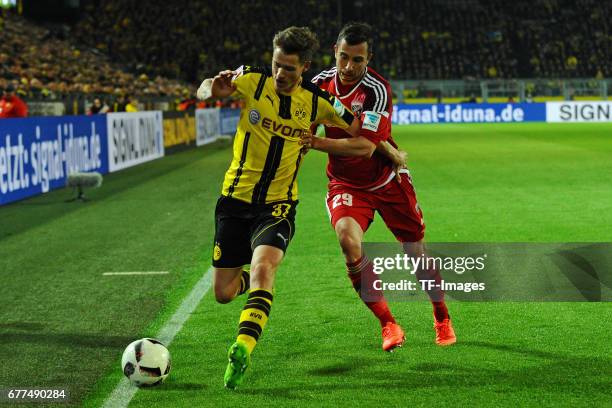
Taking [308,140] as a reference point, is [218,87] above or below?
above

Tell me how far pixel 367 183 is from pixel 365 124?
54 centimetres

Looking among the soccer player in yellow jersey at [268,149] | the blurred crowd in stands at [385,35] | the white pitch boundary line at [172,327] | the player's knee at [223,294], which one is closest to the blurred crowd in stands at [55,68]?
the blurred crowd in stands at [385,35]

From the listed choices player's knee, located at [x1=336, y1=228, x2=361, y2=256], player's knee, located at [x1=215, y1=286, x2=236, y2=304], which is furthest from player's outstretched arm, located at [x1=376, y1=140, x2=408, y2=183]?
player's knee, located at [x1=215, y1=286, x2=236, y2=304]

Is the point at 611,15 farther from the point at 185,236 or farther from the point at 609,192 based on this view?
the point at 185,236

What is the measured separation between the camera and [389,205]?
6.03 m

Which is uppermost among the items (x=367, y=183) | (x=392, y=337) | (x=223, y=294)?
(x=367, y=183)

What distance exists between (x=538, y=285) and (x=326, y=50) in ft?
146

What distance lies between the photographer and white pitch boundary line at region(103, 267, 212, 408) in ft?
15.2

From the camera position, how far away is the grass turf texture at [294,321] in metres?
4.83

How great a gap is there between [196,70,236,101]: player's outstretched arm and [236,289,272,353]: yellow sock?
1091 mm

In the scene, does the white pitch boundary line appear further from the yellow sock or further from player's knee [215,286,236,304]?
the yellow sock

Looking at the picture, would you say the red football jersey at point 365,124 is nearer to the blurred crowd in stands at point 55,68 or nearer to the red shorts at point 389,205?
the red shorts at point 389,205

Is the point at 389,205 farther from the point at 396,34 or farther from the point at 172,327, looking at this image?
the point at 396,34

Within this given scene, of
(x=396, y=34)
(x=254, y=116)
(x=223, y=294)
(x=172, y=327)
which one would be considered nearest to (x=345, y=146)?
(x=254, y=116)
